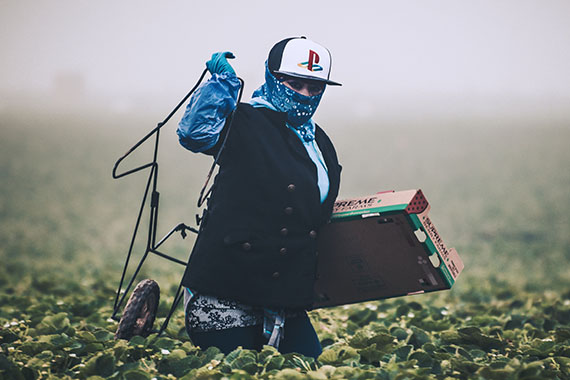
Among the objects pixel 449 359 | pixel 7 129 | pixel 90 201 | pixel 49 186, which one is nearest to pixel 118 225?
pixel 90 201

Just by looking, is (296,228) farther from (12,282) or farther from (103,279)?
(12,282)

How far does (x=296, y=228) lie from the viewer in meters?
2.71

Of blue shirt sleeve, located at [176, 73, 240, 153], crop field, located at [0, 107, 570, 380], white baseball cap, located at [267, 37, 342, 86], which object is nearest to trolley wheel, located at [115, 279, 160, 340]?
crop field, located at [0, 107, 570, 380]

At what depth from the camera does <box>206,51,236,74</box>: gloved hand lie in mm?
2584

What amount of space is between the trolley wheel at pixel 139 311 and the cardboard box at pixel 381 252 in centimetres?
79

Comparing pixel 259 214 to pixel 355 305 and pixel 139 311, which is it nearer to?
pixel 139 311

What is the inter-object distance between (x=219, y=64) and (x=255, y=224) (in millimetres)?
Result: 670

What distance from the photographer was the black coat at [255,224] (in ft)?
8.67

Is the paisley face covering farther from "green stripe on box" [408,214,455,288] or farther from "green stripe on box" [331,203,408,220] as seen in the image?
"green stripe on box" [408,214,455,288]

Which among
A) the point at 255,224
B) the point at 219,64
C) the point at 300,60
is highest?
the point at 300,60

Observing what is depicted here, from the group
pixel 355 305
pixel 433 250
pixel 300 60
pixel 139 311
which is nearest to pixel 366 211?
pixel 433 250

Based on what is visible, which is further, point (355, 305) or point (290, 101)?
point (355, 305)

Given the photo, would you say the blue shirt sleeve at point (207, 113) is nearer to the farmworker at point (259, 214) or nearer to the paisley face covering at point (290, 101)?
the farmworker at point (259, 214)

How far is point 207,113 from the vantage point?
2.49 m
